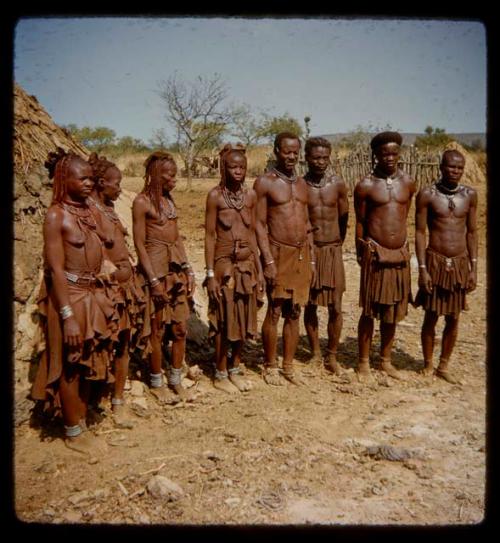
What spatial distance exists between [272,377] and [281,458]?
1.37 m

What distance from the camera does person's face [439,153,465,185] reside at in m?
4.58

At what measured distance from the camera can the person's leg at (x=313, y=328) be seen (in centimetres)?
538

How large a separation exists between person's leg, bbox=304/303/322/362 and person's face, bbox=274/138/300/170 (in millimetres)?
1529

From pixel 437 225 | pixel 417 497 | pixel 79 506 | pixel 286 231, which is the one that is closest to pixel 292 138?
pixel 286 231

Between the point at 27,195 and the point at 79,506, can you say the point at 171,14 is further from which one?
the point at 79,506

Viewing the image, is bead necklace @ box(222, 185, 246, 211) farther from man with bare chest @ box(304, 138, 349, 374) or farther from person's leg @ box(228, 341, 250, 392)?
person's leg @ box(228, 341, 250, 392)

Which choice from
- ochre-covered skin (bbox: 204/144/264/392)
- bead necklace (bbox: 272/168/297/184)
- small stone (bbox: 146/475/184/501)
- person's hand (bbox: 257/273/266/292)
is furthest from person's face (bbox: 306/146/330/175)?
small stone (bbox: 146/475/184/501)

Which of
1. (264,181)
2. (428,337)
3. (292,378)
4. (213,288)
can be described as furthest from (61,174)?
(428,337)

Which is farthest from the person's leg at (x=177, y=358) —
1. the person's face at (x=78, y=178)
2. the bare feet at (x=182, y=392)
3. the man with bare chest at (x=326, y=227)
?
the person's face at (x=78, y=178)

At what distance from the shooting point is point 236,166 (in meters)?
4.38

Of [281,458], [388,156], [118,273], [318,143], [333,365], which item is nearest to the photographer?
[281,458]

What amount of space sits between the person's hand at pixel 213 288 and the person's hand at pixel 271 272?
48 cm

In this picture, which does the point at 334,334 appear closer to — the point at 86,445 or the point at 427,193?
the point at 427,193
